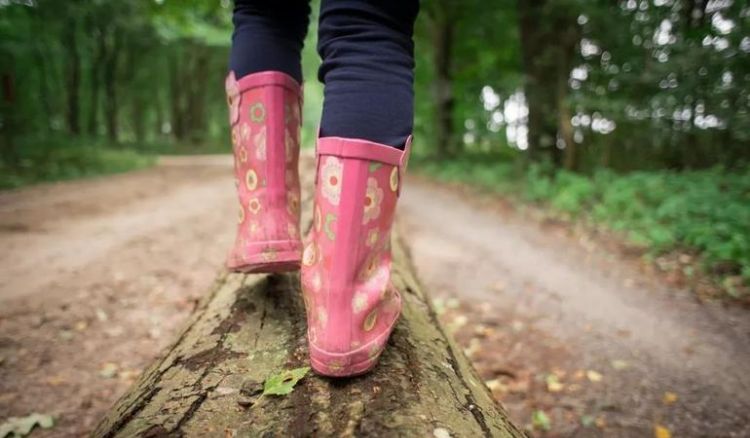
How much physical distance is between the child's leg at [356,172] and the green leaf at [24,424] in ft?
4.11

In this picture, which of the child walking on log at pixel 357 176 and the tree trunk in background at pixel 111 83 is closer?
the child walking on log at pixel 357 176

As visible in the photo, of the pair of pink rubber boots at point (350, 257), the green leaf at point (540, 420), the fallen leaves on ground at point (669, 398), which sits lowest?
the green leaf at point (540, 420)

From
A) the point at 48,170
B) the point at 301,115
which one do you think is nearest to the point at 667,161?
the point at 301,115

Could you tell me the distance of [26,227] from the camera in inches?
162

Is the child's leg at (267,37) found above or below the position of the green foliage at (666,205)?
above

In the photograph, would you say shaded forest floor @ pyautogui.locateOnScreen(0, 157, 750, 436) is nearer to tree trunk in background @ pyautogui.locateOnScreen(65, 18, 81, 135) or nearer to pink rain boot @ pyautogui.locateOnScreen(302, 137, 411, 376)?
pink rain boot @ pyautogui.locateOnScreen(302, 137, 411, 376)

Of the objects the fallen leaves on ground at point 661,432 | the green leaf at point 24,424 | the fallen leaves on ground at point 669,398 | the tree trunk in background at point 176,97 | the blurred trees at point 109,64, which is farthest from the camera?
the tree trunk in background at point 176,97

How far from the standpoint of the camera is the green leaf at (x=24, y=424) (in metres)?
1.43

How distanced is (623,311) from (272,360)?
2688 millimetres

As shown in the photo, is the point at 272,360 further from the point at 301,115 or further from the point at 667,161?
the point at 667,161

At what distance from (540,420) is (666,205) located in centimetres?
353

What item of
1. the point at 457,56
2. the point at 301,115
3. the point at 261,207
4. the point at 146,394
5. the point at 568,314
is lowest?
the point at 568,314

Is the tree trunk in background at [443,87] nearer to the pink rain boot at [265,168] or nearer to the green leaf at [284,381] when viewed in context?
the pink rain boot at [265,168]

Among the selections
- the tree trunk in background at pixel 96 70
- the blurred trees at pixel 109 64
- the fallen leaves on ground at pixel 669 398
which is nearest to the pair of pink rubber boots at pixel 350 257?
the fallen leaves on ground at pixel 669 398
